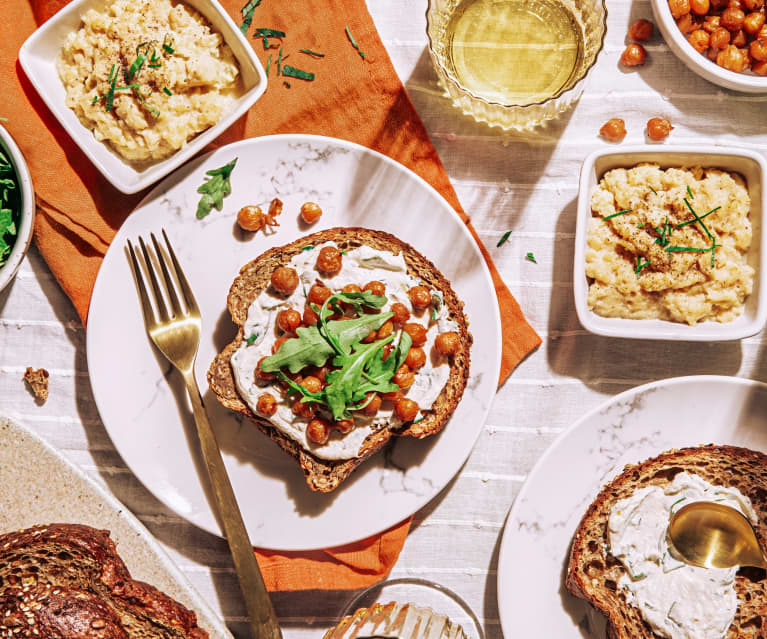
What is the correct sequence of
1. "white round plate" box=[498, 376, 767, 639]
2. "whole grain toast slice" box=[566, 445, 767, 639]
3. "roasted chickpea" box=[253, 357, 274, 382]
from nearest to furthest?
"roasted chickpea" box=[253, 357, 274, 382], "whole grain toast slice" box=[566, 445, 767, 639], "white round plate" box=[498, 376, 767, 639]

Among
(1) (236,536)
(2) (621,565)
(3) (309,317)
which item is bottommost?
(2) (621,565)

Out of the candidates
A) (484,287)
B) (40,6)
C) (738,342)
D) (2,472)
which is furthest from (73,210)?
(738,342)

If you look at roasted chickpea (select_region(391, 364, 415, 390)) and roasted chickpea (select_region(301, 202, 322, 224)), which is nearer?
roasted chickpea (select_region(391, 364, 415, 390))

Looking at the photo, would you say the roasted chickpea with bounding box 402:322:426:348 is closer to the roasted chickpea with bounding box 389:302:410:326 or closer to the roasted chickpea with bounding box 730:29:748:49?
the roasted chickpea with bounding box 389:302:410:326

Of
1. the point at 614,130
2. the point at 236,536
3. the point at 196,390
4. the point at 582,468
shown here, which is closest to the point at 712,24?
the point at 614,130

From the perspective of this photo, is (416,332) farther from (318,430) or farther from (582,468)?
(582,468)

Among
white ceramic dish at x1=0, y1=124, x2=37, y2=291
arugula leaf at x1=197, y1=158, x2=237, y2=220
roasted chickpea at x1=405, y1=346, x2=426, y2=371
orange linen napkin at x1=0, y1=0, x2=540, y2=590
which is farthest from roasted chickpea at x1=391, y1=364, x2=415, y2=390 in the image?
white ceramic dish at x1=0, y1=124, x2=37, y2=291

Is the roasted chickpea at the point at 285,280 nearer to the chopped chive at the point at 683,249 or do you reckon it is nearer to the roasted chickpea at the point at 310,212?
the roasted chickpea at the point at 310,212
